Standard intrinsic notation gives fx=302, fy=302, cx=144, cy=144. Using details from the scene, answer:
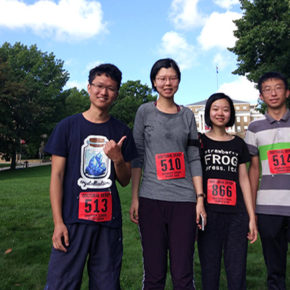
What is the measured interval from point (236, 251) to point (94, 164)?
55.7 inches

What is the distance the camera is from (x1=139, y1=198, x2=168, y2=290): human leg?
2.40m

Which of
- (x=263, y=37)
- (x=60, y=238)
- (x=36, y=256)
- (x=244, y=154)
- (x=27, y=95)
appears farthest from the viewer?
(x=27, y=95)

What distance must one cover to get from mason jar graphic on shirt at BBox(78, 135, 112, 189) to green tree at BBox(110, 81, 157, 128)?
1818 inches

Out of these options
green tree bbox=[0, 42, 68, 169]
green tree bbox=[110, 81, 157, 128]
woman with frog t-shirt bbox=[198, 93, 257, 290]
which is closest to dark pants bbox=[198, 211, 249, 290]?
woman with frog t-shirt bbox=[198, 93, 257, 290]

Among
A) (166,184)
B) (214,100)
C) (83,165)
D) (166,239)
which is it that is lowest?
(166,239)

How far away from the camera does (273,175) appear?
8.88ft

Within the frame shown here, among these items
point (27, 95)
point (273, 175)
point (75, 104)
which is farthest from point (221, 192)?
point (75, 104)

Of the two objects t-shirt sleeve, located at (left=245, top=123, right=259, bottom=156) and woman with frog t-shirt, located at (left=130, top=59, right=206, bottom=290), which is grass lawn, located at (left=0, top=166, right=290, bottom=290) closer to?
woman with frog t-shirt, located at (left=130, top=59, right=206, bottom=290)

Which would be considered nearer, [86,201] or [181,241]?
[86,201]

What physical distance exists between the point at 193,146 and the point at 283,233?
1.16 metres

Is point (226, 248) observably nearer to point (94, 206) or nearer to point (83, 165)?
point (94, 206)

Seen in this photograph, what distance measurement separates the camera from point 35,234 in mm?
5723

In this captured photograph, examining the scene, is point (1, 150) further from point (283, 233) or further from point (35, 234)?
point (283, 233)

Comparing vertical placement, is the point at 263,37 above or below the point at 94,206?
above
